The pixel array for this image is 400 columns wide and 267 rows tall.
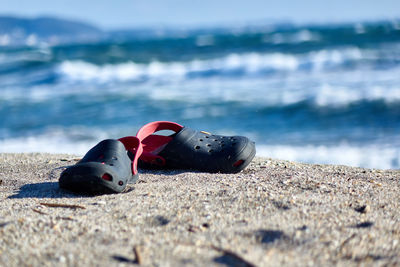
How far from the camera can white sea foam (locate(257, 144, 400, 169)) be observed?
4340 mm

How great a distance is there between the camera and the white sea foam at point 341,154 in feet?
14.2

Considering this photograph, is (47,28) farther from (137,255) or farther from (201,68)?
(137,255)

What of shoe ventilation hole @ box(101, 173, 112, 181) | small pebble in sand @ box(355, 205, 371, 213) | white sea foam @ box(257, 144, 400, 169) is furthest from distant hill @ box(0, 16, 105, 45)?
small pebble in sand @ box(355, 205, 371, 213)

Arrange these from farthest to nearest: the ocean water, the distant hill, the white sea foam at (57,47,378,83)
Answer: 1. the distant hill
2. the white sea foam at (57,47,378,83)
3. the ocean water

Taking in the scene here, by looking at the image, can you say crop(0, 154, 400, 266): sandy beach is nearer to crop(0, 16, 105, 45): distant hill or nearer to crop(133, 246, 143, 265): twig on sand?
crop(133, 246, 143, 265): twig on sand

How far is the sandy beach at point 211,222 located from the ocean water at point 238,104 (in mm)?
2162

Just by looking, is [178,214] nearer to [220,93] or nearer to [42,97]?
[220,93]

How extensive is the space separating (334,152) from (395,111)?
2.62 m

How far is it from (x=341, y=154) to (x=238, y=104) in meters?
3.52

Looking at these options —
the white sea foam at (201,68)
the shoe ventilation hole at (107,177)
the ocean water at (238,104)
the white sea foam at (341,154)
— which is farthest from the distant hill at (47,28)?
the shoe ventilation hole at (107,177)

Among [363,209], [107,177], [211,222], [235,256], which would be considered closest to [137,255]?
[235,256]

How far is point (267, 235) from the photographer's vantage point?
5.61ft

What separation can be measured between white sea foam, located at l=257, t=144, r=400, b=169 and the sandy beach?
1.62 metres

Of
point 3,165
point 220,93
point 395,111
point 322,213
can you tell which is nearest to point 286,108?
point 395,111
